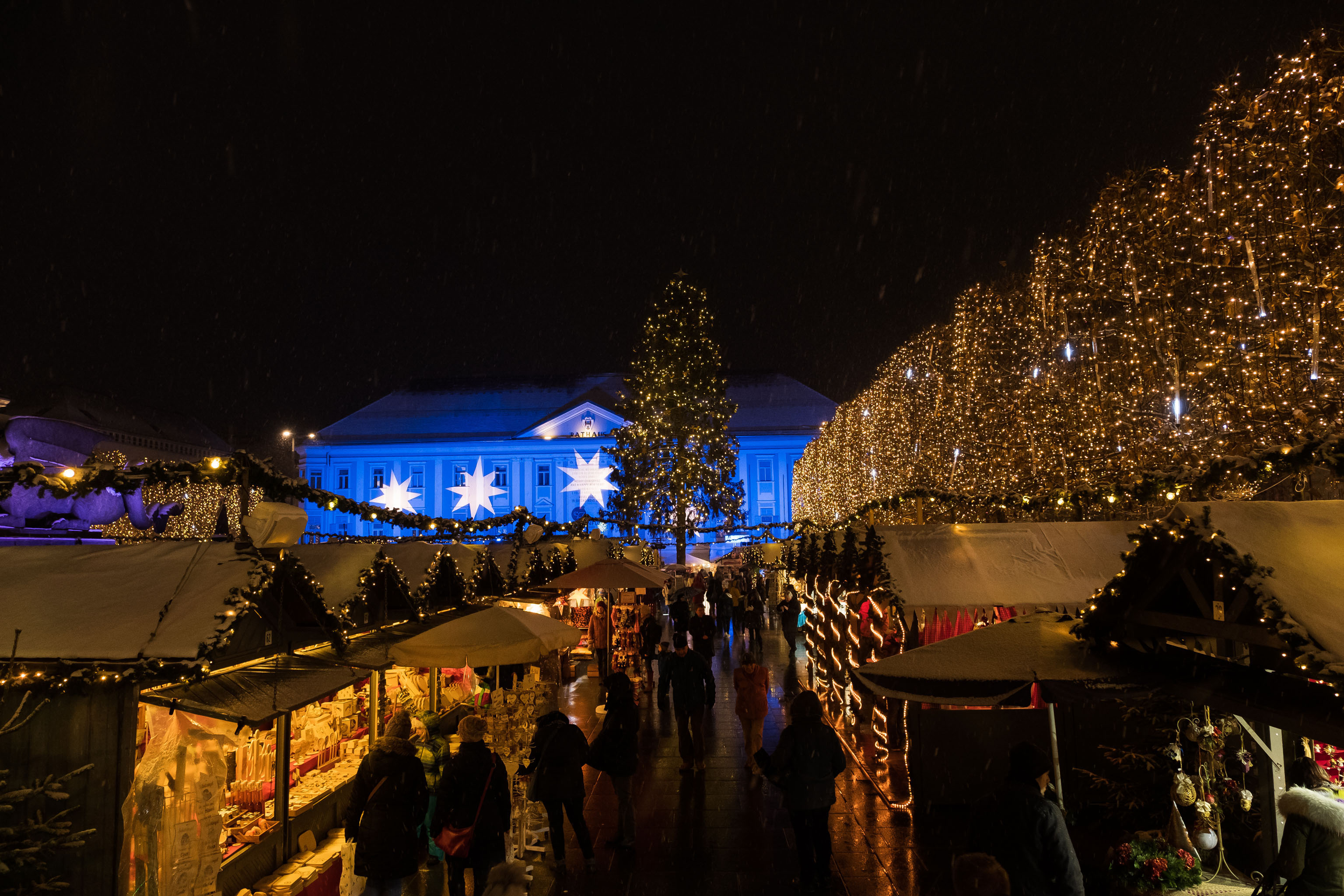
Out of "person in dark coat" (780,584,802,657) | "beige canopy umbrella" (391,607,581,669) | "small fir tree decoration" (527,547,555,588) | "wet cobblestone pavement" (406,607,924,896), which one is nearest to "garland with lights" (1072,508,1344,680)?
"wet cobblestone pavement" (406,607,924,896)

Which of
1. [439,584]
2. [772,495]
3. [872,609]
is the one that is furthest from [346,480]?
[872,609]

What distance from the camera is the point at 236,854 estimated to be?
602 cm

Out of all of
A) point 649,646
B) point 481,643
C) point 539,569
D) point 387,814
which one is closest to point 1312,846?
point 387,814

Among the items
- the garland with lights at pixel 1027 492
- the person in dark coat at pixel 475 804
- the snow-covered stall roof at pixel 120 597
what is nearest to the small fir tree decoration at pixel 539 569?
the garland with lights at pixel 1027 492

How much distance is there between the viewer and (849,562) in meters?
9.84

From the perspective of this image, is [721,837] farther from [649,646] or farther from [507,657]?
[649,646]

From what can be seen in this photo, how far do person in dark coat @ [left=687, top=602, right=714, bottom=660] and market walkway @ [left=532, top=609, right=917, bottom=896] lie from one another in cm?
248

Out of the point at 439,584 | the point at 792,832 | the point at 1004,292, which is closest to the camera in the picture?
the point at 792,832

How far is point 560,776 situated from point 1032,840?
3.87 m

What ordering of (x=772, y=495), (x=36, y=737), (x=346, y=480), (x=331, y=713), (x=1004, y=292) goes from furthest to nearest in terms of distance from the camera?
(x=346, y=480)
(x=772, y=495)
(x=1004, y=292)
(x=331, y=713)
(x=36, y=737)

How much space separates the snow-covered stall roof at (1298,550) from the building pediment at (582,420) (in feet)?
182

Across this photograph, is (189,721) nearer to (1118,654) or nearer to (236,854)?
(236,854)

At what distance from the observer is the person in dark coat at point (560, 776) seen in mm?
6805

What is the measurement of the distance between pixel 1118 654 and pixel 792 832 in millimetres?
4473
